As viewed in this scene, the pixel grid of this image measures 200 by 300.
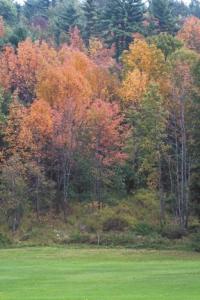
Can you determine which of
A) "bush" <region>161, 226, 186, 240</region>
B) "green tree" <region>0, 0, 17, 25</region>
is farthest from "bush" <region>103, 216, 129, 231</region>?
"green tree" <region>0, 0, 17, 25</region>

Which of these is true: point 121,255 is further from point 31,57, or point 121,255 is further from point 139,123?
point 31,57

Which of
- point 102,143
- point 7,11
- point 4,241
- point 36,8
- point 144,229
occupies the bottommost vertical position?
point 4,241

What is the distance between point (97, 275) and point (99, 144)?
31.2 meters

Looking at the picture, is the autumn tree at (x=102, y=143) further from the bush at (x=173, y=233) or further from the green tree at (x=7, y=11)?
the green tree at (x=7, y=11)

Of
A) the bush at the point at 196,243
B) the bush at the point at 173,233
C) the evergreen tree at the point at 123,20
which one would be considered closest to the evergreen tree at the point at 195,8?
the evergreen tree at the point at 123,20

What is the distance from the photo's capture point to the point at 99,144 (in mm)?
60250

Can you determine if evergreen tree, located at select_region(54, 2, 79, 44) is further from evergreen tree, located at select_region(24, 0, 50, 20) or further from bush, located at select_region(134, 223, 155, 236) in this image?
bush, located at select_region(134, 223, 155, 236)

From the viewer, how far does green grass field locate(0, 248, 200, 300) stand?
22734mm

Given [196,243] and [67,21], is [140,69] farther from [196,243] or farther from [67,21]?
[67,21]

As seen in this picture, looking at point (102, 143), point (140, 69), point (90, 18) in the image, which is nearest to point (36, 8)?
point (90, 18)

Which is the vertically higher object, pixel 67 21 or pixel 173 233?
pixel 67 21

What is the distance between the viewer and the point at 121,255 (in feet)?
143

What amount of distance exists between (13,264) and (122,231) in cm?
1929

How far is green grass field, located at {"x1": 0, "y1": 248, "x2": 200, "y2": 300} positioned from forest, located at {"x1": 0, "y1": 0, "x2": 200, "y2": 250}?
8.56m
